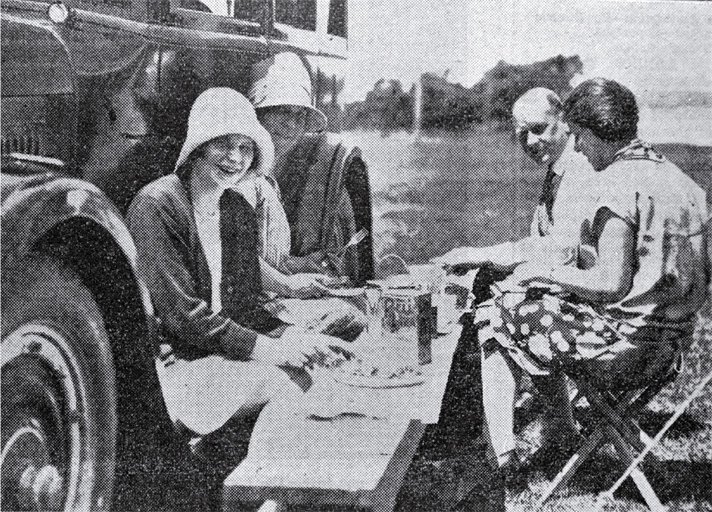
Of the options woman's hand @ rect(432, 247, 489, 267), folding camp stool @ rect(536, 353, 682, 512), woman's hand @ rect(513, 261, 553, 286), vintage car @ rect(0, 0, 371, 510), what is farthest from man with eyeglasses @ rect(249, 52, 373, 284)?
folding camp stool @ rect(536, 353, 682, 512)

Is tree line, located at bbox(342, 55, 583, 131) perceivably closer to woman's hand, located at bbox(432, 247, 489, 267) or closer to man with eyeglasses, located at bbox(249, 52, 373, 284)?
man with eyeglasses, located at bbox(249, 52, 373, 284)

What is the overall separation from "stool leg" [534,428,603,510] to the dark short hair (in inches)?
48.9

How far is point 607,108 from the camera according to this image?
342 cm

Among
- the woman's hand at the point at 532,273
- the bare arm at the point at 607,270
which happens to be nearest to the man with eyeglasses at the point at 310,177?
the woman's hand at the point at 532,273

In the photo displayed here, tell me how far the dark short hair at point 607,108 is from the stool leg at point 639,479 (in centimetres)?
123

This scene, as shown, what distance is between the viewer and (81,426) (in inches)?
131

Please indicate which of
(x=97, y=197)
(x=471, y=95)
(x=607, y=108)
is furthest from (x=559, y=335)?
(x=97, y=197)

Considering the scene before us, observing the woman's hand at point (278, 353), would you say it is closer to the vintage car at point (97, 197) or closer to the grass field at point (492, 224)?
the vintage car at point (97, 197)

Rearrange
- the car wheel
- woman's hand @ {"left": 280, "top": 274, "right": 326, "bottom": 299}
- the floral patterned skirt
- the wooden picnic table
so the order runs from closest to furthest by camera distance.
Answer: the car wheel
the wooden picnic table
the floral patterned skirt
woman's hand @ {"left": 280, "top": 274, "right": 326, "bottom": 299}

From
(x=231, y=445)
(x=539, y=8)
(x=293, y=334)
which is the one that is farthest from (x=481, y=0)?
(x=231, y=445)

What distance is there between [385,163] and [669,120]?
3.90ft

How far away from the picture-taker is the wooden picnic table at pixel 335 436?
3.28 metres

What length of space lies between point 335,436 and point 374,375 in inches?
11.7

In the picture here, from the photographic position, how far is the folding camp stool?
11.1 ft
